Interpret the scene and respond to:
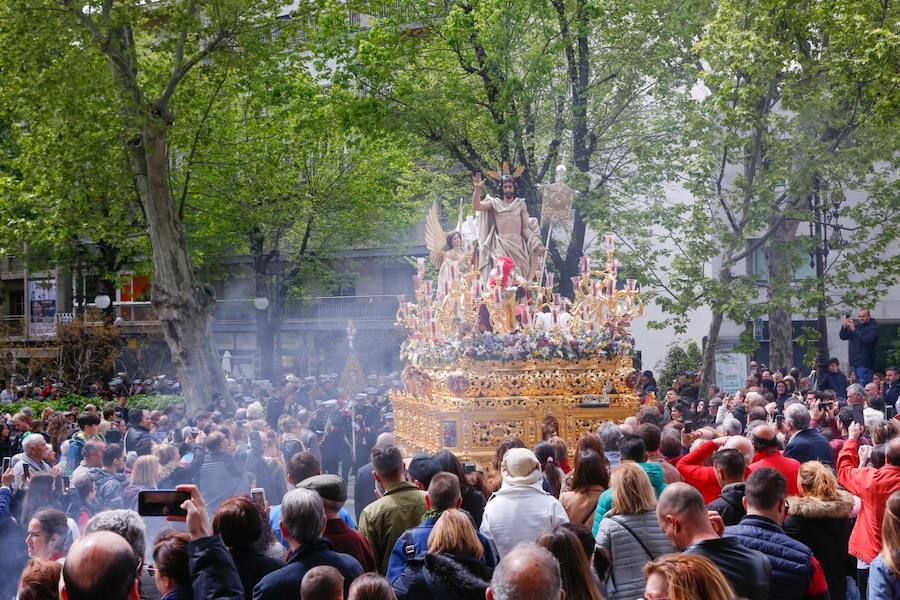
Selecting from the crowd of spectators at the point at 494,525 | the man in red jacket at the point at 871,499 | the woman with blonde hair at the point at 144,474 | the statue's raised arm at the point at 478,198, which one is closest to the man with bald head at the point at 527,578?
the crowd of spectators at the point at 494,525

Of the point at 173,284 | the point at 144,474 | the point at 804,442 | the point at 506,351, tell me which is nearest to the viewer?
the point at 144,474

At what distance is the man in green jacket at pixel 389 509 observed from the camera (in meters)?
6.38

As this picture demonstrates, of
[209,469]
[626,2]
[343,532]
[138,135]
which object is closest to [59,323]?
[138,135]

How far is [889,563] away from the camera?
4801 millimetres

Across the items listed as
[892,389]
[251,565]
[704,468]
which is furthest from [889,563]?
[892,389]

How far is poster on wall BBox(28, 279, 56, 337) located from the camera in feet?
135

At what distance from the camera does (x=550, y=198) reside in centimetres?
1633

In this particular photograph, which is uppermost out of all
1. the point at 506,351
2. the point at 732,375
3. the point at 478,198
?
the point at 478,198

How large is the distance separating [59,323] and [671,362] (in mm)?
22245

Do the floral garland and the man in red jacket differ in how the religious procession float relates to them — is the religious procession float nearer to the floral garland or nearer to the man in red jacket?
the floral garland

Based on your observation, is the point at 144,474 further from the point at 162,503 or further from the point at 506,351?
the point at 506,351

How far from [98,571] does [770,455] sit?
502cm

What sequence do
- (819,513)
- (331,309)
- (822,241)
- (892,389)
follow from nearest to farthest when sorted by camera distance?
(819,513), (892,389), (822,241), (331,309)

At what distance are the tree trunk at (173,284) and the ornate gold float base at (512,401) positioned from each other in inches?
328
